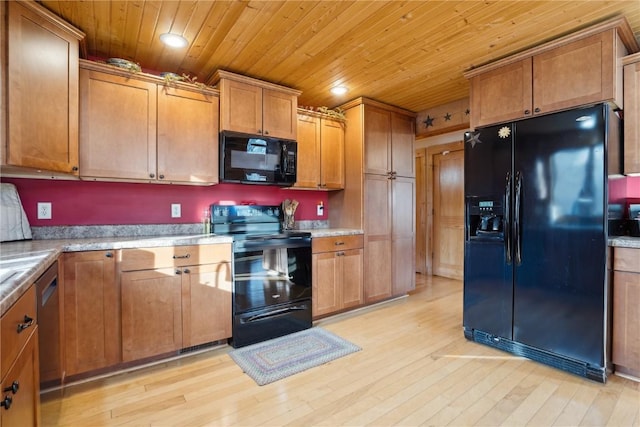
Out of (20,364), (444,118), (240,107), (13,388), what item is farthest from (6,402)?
(444,118)

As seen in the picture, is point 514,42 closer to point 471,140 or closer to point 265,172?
point 471,140

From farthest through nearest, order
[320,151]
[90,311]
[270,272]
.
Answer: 1. [320,151]
2. [270,272]
3. [90,311]

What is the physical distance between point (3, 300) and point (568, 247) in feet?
9.63

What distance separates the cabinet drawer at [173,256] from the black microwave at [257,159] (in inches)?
26.0

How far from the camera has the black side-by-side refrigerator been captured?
2.07m

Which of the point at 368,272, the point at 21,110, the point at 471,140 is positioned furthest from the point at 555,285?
the point at 21,110

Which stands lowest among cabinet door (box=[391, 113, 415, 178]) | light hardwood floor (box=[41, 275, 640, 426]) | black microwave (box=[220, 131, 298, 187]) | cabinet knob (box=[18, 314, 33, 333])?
light hardwood floor (box=[41, 275, 640, 426])

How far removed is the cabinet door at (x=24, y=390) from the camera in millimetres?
917

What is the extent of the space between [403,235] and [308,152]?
1.56 meters

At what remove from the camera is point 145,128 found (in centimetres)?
244

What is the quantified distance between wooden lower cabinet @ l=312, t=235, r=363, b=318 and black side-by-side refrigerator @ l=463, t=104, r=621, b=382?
1108 mm

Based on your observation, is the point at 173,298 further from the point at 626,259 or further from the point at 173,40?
the point at 626,259

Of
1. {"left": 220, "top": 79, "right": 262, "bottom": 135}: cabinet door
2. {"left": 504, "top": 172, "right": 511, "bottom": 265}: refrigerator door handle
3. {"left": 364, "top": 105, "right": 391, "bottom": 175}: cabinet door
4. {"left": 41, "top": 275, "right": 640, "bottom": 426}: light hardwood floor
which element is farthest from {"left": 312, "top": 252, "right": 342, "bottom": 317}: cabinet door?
{"left": 504, "top": 172, "right": 511, "bottom": 265}: refrigerator door handle

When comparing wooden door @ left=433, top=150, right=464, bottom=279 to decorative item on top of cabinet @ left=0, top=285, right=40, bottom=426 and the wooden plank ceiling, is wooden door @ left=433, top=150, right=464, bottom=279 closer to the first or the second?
the wooden plank ceiling
